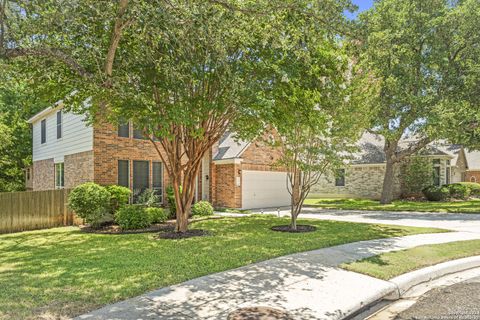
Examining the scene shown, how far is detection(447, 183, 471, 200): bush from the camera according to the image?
24766 mm

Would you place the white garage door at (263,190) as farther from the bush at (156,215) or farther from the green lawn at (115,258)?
the green lawn at (115,258)

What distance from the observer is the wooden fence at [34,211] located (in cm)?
1262

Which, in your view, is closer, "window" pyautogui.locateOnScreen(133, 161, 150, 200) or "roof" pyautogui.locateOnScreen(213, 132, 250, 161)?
"window" pyautogui.locateOnScreen(133, 161, 150, 200)

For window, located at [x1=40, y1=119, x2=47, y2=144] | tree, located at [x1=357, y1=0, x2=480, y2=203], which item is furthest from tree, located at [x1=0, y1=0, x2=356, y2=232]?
tree, located at [x1=357, y1=0, x2=480, y2=203]

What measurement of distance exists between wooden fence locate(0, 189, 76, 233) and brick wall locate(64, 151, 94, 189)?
1223mm

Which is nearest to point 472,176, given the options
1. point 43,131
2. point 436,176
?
point 436,176

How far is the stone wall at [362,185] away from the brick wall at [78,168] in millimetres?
17386

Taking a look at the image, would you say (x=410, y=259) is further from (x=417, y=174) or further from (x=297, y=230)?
(x=417, y=174)

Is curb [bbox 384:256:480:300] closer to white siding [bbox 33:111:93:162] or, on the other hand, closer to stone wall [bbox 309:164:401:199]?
white siding [bbox 33:111:93:162]

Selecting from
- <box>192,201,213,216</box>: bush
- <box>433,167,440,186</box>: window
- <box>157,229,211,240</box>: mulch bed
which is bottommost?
<box>157,229,211,240</box>: mulch bed

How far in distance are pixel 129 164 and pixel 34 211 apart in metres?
4.09

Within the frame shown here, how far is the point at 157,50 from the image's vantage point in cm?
820

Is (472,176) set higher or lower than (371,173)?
lower

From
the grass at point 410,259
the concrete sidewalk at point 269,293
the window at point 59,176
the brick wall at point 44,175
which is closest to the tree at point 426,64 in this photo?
the grass at point 410,259
